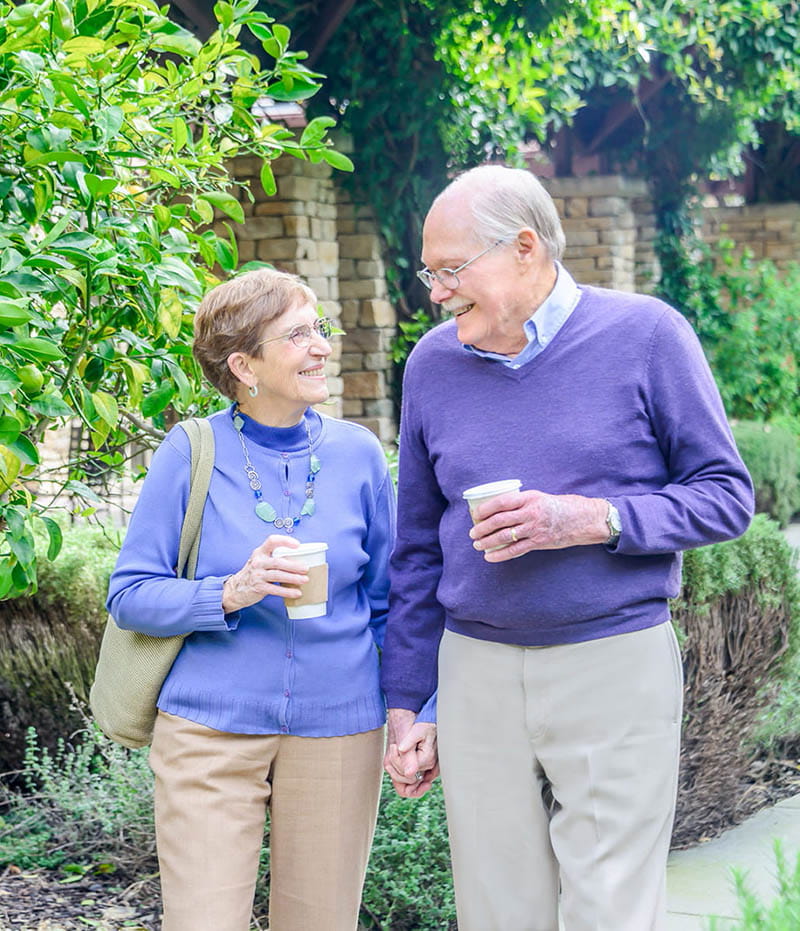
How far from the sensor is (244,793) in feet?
7.66

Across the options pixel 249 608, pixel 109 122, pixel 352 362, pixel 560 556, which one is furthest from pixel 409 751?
pixel 352 362

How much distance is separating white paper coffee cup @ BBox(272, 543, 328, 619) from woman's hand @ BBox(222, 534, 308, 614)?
11 millimetres

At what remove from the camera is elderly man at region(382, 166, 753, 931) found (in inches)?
85.1

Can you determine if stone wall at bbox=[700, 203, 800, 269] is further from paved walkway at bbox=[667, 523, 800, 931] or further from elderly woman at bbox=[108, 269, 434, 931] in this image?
elderly woman at bbox=[108, 269, 434, 931]

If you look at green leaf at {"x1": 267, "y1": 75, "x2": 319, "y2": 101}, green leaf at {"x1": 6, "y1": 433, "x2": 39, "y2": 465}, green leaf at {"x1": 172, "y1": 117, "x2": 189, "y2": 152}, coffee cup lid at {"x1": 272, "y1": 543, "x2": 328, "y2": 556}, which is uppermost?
green leaf at {"x1": 267, "y1": 75, "x2": 319, "y2": 101}

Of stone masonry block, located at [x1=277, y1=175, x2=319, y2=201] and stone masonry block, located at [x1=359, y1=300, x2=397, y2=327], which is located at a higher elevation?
stone masonry block, located at [x1=277, y1=175, x2=319, y2=201]

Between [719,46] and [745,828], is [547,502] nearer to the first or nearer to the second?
[745,828]

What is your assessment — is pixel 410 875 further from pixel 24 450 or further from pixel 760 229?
pixel 760 229

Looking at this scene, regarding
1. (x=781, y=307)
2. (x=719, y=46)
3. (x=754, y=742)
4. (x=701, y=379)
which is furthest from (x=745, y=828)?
(x=781, y=307)

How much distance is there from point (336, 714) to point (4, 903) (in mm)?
1741

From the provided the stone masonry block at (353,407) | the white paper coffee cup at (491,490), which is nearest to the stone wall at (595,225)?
the stone masonry block at (353,407)

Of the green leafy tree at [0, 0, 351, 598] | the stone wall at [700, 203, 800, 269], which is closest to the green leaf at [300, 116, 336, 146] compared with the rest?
the green leafy tree at [0, 0, 351, 598]

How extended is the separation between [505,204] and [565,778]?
101 centimetres

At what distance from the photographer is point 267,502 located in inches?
94.0
